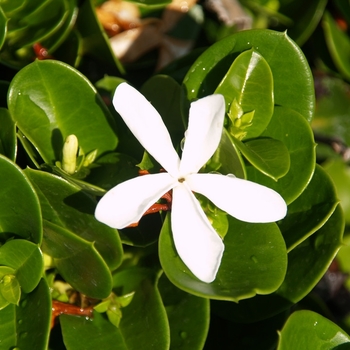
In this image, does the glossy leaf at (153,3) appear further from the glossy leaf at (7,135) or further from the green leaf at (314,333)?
the green leaf at (314,333)

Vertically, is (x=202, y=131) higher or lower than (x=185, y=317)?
higher

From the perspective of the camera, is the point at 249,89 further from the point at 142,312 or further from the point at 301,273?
the point at 142,312

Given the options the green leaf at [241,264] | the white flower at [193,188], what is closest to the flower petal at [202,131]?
the white flower at [193,188]

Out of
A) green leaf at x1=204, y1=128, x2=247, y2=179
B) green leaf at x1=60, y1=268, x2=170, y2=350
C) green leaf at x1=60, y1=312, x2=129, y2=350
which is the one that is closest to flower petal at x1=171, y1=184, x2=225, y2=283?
green leaf at x1=204, y1=128, x2=247, y2=179

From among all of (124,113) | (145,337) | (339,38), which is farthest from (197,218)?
→ (339,38)

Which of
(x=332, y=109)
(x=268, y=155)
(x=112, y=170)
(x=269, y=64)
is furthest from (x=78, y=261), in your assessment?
(x=332, y=109)

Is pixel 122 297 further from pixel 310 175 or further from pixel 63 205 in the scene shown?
pixel 310 175
